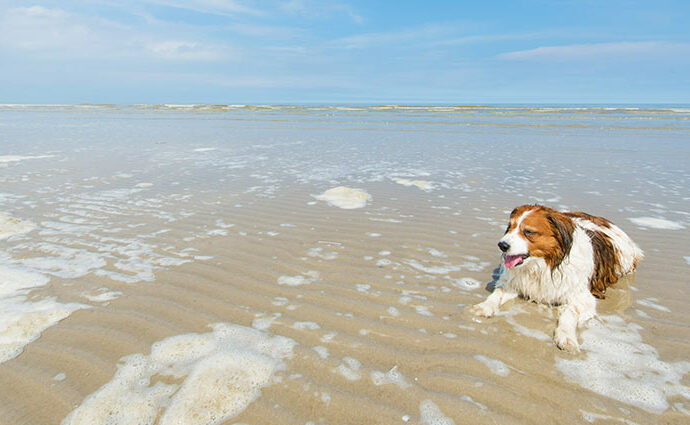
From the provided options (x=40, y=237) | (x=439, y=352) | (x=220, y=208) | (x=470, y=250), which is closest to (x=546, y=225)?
(x=439, y=352)

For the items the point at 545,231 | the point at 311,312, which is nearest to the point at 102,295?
the point at 311,312

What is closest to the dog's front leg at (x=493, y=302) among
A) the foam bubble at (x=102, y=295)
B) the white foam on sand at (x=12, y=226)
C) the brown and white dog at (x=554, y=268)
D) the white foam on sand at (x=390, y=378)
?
the brown and white dog at (x=554, y=268)

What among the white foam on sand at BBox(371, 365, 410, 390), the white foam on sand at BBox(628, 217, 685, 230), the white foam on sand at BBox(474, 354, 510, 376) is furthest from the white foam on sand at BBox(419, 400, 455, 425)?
the white foam on sand at BBox(628, 217, 685, 230)

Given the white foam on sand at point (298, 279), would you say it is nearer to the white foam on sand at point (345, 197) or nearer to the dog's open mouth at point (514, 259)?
the dog's open mouth at point (514, 259)

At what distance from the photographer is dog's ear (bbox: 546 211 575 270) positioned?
349cm

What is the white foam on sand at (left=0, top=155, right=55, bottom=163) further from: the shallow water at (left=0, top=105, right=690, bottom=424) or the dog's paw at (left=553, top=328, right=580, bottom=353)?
the dog's paw at (left=553, top=328, right=580, bottom=353)

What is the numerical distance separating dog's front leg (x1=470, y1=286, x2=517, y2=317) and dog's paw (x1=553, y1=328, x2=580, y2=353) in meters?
0.59

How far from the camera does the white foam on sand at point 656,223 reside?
6203 millimetres

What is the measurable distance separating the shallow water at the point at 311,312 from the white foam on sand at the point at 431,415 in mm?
12

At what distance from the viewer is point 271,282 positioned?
4.34 meters

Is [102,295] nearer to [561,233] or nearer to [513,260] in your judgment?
[513,260]

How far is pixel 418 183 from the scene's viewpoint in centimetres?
948

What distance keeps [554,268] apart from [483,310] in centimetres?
83

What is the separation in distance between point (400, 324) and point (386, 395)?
0.93m
